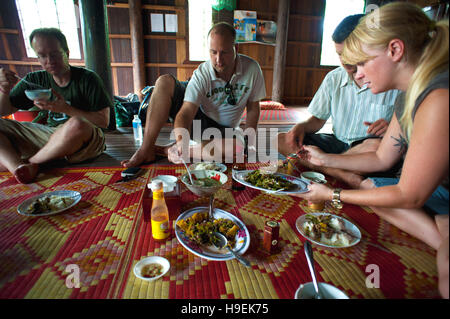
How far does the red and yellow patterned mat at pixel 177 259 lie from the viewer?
0.79m

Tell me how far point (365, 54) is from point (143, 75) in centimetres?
632

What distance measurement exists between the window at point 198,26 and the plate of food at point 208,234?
670 centimetres

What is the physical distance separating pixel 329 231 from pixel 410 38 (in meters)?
0.75

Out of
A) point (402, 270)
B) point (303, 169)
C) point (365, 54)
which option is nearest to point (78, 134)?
point (303, 169)

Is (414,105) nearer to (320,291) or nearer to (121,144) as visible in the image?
(320,291)

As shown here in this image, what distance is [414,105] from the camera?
80 cm

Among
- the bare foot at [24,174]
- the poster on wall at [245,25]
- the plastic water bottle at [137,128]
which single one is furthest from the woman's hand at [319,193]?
the poster on wall at [245,25]

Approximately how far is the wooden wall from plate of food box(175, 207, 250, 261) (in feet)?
21.4

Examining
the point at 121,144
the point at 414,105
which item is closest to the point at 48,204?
the point at 414,105

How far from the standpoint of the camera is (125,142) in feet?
10.4

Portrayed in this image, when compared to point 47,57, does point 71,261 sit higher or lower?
lower

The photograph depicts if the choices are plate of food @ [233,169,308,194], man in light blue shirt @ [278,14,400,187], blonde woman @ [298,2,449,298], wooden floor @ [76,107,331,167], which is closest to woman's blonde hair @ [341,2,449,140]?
blonde woman @ [298,2,449,298]

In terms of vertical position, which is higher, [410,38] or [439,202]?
[410,38]

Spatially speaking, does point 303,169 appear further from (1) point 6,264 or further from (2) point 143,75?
(2) point 143,75
